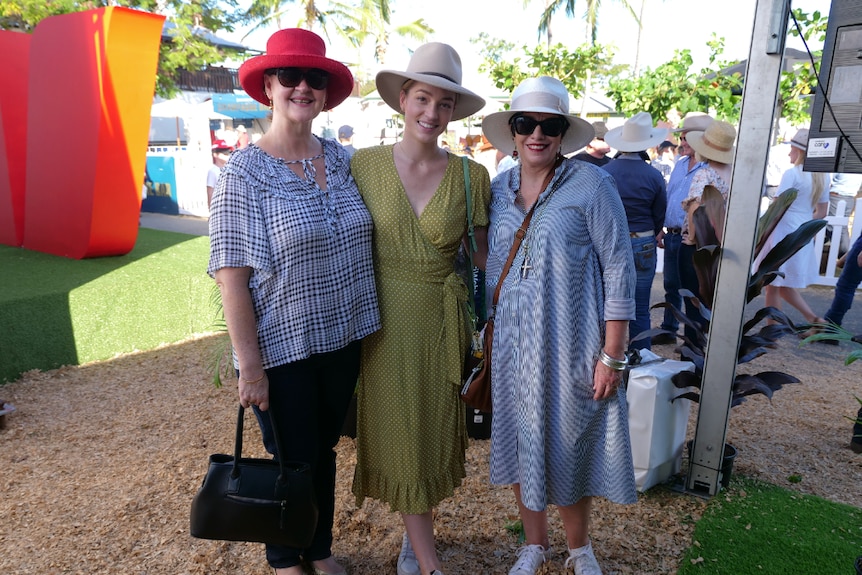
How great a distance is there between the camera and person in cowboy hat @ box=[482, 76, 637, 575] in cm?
225

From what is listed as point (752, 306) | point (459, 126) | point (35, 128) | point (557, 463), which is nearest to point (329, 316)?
point (557, 463)

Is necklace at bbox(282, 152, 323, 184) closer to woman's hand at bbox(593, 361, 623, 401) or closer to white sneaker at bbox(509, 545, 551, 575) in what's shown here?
woman's hand at bbox(593, 361, 623, 401)

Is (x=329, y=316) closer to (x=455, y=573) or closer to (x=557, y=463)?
(x=557, y=463)

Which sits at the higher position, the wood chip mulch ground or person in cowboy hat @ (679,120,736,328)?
person in cowboy hat @ (679,120,736,328)

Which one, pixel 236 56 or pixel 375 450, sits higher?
pixel 236 56

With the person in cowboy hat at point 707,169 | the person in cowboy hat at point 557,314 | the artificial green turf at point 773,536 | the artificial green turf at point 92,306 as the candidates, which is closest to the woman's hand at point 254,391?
the person in cowboy hat at point 557,314

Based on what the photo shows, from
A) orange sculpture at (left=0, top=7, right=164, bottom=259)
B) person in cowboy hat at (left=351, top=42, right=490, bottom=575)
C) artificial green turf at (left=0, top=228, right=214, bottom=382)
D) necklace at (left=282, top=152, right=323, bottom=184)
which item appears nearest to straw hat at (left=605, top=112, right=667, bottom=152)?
person in cowboy hat at (left=351, top=42, right=490, bottom=575)

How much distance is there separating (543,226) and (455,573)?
1.50 meters

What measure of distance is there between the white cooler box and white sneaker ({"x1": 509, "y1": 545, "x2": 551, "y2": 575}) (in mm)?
821

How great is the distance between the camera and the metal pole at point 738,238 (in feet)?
9.12

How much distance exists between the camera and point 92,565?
110 inches

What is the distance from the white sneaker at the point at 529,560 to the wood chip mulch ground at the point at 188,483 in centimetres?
8

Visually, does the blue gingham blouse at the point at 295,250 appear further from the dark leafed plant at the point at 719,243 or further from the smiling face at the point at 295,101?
the dark leafed plant at the point at 719,243

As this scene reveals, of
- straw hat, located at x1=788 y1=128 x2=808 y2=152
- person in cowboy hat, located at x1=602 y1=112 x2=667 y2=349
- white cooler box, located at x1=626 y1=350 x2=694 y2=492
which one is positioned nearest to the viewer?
white cooler box, located at x1=626 y1=350 x2=694 y2=492
